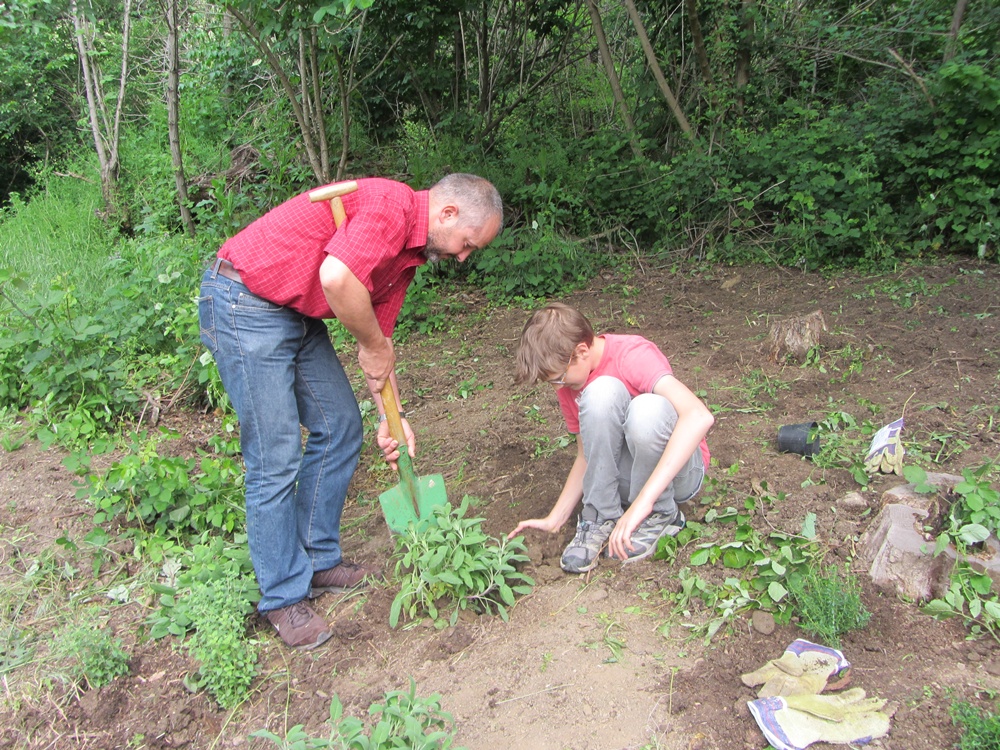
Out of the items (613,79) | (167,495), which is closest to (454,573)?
(167,495)

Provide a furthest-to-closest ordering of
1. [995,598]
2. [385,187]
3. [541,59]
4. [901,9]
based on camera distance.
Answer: [541,59]
[901,9]
[385,187]
[995,598]

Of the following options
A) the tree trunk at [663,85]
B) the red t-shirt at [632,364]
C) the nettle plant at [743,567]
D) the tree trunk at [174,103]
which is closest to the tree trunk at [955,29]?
the tree trunk at [663,85]

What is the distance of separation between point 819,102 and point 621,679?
603 cm

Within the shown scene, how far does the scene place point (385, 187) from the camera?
87.2 inches

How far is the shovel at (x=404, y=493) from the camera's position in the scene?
2580mm

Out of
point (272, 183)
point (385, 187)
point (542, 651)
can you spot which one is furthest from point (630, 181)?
point (542, 651)

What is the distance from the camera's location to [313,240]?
2271 millimetres

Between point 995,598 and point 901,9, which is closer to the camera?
point 995,598

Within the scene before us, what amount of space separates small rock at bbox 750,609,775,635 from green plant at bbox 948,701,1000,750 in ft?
1.61

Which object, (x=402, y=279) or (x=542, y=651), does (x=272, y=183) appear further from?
(x=542, y=651)

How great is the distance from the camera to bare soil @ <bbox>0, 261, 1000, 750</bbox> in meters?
1.95

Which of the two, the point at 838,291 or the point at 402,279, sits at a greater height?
the point at 402,279

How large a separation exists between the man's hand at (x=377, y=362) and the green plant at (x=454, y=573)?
0.49 meters

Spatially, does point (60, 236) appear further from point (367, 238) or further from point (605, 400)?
point (605, 400)
